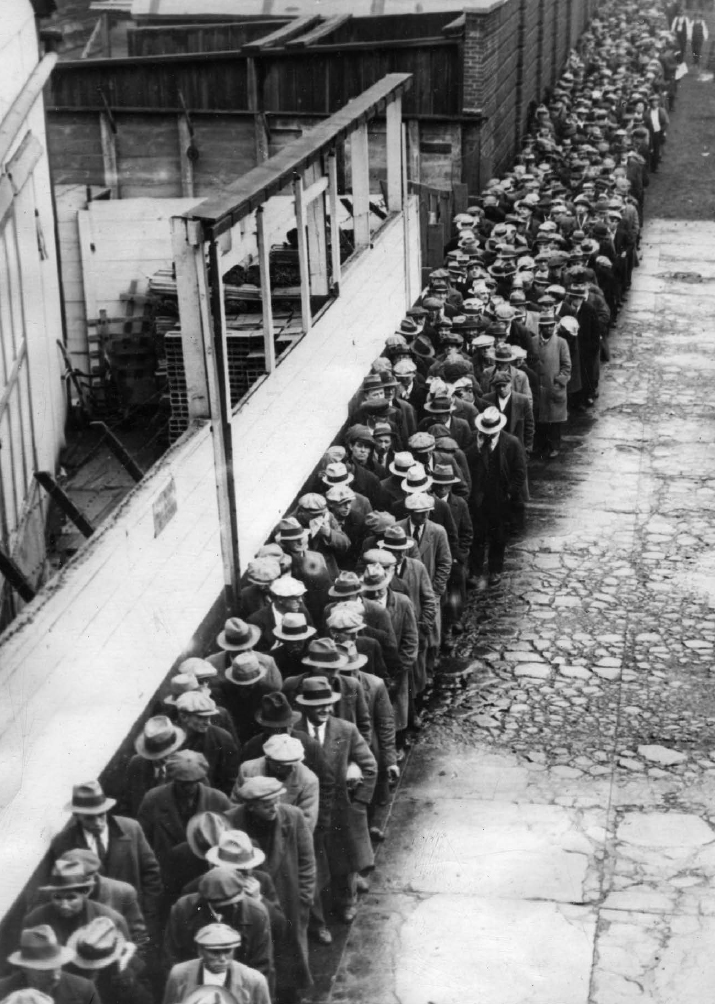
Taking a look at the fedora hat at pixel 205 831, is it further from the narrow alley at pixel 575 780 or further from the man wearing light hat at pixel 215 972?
the narrow alley at pixel 575 780

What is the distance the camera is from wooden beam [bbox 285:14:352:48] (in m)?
24.3

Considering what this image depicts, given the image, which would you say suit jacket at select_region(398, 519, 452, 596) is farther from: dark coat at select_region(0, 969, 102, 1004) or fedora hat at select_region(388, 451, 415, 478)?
dark coat at select_region(0, 969, 102, 1004)

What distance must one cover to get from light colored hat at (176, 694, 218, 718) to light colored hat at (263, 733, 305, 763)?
40 cm

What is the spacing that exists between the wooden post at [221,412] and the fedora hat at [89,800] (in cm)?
310

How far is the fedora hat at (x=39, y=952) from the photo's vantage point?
5426mm

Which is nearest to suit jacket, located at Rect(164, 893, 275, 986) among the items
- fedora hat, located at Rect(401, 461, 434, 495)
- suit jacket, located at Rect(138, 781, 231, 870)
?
suit jacket, located at Rect(138, 781, 231, 870)

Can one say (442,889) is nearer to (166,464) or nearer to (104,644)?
(104,644)

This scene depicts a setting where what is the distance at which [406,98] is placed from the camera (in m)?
22.9

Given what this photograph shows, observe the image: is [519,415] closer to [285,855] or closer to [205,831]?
[285,855]

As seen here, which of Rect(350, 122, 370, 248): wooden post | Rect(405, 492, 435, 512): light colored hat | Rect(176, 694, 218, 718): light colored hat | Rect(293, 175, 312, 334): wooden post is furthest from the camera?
Rect(350, 122, 370, 248): wooden post

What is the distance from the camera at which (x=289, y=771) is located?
6988 millimetres

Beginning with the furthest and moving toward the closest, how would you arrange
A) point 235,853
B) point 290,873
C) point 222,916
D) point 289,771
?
point 289,771, point 290,873, point 235,853, point 222,916

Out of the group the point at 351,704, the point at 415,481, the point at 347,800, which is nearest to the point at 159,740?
the point at 347,800

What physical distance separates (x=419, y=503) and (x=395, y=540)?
69cm
